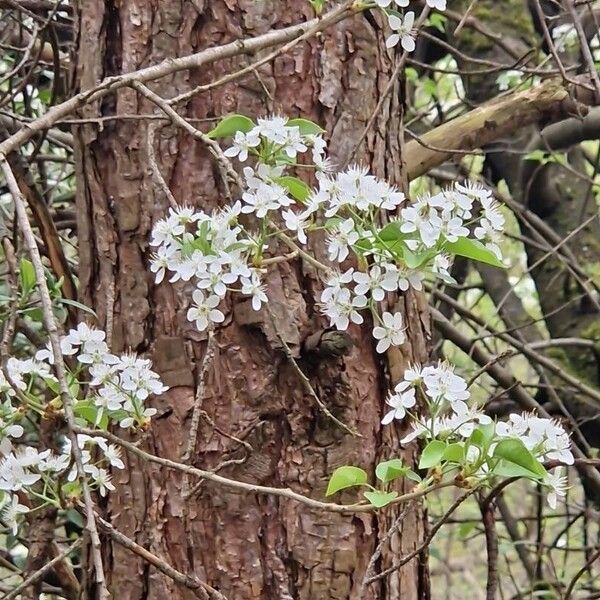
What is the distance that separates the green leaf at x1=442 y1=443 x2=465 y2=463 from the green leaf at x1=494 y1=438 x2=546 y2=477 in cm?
4

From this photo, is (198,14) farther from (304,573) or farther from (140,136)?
(304,573)

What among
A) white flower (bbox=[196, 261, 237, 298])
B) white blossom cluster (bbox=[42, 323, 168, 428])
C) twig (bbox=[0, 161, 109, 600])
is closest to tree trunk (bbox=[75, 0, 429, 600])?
white blossom cluster (bbox=[42, 323, 168, 428])

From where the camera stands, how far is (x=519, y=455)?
86 centimetres

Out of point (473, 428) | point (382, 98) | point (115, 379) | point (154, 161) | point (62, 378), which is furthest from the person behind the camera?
point (382, 98)

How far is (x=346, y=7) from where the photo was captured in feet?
3.55

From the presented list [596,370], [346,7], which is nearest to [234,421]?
[346,7]

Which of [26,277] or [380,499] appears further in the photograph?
[26,277]

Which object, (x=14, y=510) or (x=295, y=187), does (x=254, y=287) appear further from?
(x=14, y=510)

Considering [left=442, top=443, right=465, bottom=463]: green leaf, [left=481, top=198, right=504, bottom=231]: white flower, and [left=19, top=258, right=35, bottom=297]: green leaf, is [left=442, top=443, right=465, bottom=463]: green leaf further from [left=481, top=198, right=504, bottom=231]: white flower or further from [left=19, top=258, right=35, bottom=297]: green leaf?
[left=19, top=258, right=35, bottom=297]: green leaf

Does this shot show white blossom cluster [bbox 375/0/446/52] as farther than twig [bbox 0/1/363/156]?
Yes

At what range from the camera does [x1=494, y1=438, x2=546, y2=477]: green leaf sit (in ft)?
2.83

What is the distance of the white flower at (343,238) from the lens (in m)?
0.95

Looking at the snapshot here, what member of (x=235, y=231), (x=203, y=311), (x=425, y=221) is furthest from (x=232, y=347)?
(x=425, y=221)

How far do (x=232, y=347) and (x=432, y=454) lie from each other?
40cm
